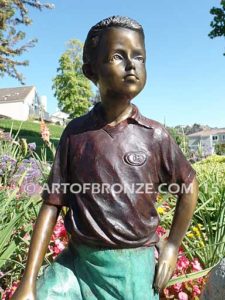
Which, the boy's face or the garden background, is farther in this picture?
the garden background

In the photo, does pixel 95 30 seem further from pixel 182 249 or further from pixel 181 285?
pixel 182 249

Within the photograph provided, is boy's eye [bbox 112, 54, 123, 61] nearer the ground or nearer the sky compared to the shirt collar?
nearer the sky

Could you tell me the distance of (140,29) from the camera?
4.50ft

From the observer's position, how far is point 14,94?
52406mm

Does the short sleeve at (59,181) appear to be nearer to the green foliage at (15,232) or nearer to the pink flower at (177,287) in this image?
the green foliage at (15,232)

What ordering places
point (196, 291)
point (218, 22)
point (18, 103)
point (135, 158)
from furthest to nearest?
point (18, 103), point (218, 22), point (196, 291), point (135, 158)

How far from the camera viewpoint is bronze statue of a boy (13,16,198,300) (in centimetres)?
129

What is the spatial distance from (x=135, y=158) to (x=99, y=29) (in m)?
0.45

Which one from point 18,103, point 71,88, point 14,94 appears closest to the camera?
point 71,88

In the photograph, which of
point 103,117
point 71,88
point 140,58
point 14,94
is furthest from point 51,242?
point 14,94

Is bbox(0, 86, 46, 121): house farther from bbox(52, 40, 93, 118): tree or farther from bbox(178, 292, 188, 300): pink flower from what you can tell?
bbox(178, 292, 188, 300): pink flower

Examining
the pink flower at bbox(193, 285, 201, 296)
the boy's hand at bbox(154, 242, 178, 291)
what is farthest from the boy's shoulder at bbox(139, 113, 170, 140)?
the pink flower at bbox(193, 285, 201, 296)

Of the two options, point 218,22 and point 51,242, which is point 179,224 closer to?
point 51,242

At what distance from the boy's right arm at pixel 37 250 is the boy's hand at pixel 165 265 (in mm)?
384
